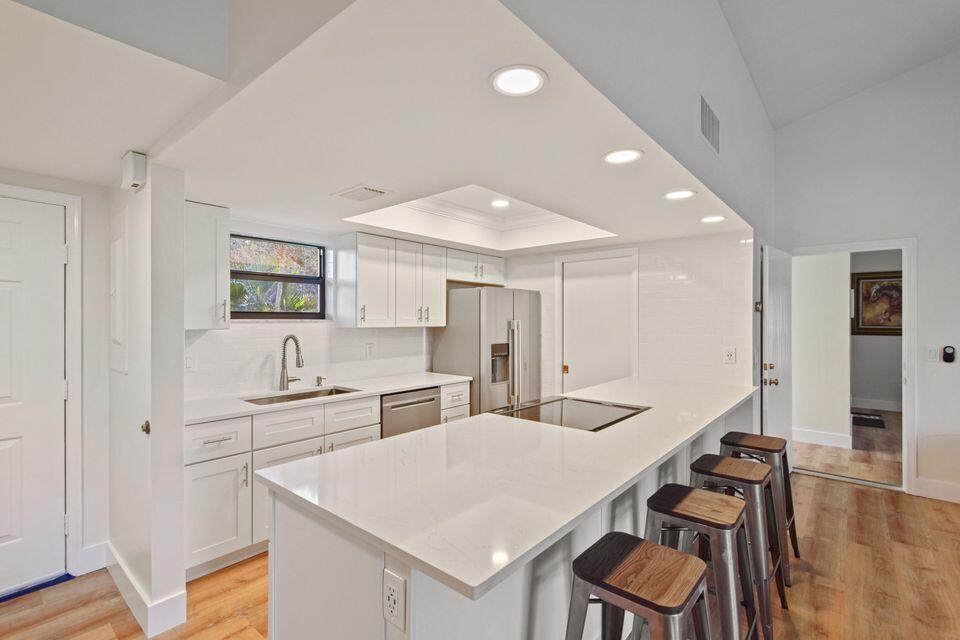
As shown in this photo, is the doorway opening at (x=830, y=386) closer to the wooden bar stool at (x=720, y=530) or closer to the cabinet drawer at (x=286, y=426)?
the wooden bar stool at (x=720, y=530)

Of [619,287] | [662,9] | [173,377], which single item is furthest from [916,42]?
[173,377]

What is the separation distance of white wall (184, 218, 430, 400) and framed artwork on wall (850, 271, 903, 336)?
6.13 meters

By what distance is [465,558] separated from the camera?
0.95m

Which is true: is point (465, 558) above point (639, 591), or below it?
above

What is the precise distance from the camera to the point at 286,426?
9.09ft

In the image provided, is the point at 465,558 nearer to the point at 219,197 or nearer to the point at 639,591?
the point at 639,591

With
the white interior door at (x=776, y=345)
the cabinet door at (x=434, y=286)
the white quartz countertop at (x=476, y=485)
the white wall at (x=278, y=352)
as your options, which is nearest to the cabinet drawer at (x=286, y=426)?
the white wall at (x=278, y=352)

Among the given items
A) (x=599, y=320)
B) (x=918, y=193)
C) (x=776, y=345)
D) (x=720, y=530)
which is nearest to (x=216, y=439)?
(x=720, y=530)

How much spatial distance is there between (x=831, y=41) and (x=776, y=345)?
221 cm

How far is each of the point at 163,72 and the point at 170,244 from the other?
2.94 feet

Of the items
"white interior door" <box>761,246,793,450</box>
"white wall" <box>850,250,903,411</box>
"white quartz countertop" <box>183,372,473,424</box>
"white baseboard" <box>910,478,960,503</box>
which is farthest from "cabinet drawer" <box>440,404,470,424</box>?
"white wall" <box>850,250,903,411</box>

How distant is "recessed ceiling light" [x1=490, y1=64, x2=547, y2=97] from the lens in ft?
4.03

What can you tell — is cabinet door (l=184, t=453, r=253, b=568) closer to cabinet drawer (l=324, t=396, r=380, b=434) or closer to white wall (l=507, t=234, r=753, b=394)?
cabinet drawer (l=324, t=396, r=380, b=434)

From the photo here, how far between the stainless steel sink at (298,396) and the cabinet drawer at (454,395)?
77cm
